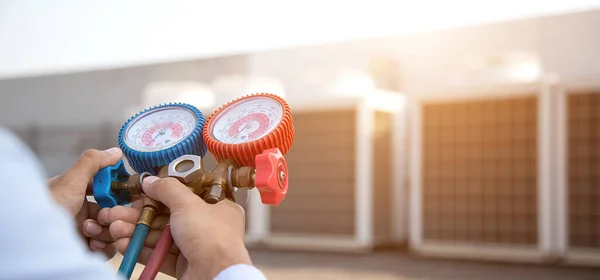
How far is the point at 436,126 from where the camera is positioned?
17.6 ft

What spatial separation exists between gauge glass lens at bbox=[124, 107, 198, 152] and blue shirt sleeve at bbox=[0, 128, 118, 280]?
14.0 inches

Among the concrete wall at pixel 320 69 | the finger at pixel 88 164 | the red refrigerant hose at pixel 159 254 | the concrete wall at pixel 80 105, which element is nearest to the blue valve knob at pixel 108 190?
the finger at pixel 88 164

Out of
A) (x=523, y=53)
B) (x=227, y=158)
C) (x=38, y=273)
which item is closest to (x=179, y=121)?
(x=227, y=158)

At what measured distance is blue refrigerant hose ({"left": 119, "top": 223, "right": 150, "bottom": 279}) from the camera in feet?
2.13

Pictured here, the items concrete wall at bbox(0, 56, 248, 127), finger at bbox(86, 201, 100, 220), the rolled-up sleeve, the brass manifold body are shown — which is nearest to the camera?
the rolled-up sleeve

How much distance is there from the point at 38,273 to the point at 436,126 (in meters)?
5.16

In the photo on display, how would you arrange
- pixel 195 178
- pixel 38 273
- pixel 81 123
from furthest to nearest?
pixel 81 123, pixel 195 178, pixel 38 273

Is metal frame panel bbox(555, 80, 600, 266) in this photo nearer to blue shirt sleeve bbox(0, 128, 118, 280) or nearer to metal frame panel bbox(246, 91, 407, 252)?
metal frame panel bbox(246, 91, 407, 252)

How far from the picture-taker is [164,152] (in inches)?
28.3

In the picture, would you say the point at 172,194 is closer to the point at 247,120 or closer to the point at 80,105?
the point at 247,120

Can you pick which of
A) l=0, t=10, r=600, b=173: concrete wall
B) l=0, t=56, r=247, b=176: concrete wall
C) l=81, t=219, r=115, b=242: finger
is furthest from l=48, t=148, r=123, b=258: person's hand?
l=0, t=56, r=247, b=176: concrete wall

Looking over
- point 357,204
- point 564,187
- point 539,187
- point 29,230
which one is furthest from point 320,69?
point 29,230

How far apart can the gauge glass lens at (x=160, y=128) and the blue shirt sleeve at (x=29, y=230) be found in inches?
14.0

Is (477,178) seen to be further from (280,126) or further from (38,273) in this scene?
(38,273)
